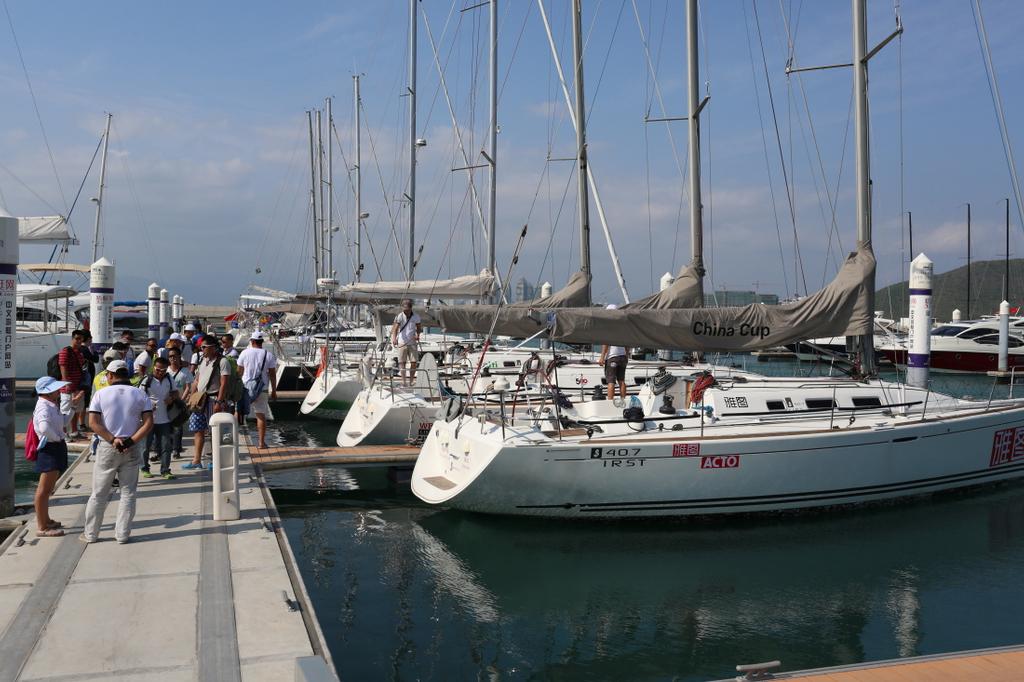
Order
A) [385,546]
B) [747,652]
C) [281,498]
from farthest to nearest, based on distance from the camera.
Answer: [281,498], [385,546], [747,652]

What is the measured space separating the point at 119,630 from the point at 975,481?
11651mm

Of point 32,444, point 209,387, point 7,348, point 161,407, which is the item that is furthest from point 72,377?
point 32,444

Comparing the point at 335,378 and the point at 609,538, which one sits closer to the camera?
the point at 609,538

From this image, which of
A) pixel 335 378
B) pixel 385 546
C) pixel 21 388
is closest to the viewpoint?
pixel 385 546

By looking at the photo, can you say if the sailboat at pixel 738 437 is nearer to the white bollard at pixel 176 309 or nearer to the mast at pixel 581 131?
the mast at pixel 581 131

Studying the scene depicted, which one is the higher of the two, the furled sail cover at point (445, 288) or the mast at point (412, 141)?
the mast at point (412, 141)

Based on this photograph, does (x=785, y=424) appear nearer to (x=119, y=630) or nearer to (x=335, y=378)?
(x=119, y=630)

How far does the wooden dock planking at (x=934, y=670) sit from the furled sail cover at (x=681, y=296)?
25.2 ft

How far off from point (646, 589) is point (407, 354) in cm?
899

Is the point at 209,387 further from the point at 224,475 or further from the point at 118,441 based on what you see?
the point at 118,441

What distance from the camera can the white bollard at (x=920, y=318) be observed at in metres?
13.7

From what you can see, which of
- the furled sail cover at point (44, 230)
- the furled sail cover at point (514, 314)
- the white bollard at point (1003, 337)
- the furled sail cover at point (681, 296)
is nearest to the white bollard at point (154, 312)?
the furled sail cover at point (44, 230)

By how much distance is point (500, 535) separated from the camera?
32.3ft

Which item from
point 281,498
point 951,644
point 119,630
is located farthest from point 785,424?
point 119,630
